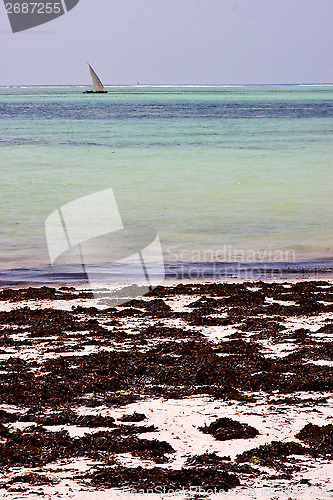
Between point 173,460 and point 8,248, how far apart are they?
9449 mm

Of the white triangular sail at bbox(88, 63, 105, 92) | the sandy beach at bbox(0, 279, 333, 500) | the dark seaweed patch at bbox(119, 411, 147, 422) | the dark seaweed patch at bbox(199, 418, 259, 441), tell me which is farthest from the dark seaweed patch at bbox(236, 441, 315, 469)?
the white triangular sail at bbox(88, 63, 105, 92)

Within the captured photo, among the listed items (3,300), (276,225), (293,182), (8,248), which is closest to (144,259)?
(8,248)

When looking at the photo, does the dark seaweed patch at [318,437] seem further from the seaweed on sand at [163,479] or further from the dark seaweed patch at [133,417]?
the dark seaweed patch at [133,417]

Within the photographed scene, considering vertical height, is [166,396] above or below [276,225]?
above

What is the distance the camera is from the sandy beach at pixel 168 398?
4.38m

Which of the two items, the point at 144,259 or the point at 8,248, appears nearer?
the point at 144,259

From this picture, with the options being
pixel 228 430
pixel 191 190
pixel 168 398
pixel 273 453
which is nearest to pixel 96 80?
pixel 191 190

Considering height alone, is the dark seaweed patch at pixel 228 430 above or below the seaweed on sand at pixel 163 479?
below

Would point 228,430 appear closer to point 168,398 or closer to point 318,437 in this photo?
point 318,437

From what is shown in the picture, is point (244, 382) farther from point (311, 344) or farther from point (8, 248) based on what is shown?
point (8, 248)

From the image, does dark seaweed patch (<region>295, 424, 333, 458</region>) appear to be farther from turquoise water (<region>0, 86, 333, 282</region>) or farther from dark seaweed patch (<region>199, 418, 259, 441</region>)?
turquoise water (<region>0, 86, 333, 282</region>)

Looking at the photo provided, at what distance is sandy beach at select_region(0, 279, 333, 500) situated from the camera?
4379 mm

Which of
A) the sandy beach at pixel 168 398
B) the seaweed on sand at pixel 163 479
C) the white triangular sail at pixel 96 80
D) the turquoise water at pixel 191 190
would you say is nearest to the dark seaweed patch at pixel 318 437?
the sandy beach at pixel 168 398

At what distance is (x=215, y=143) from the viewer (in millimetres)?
42406
